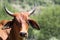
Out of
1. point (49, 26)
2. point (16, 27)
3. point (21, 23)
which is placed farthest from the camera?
point (49, 26)

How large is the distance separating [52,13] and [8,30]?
4453 cm

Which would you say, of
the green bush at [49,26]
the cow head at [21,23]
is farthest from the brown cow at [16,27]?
the green bush at [49,26]

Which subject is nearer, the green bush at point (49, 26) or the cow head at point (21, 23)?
the cow head at point (21, 23)

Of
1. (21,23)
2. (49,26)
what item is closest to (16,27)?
(21,23)

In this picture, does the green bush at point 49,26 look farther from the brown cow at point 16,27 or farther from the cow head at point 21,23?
the cow head at point 21,23

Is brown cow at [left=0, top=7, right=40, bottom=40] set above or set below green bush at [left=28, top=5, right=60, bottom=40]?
above

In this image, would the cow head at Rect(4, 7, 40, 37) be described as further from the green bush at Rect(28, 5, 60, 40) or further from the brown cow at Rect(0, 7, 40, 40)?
the green bush at Rect(28, 5, 60, 40)

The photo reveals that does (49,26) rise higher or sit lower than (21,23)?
lower

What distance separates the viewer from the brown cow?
1104cm

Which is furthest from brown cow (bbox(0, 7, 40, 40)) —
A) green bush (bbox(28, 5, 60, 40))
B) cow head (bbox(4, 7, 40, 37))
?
green bush (bbox(28, 5, 60, 40))

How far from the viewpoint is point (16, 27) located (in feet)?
37.3

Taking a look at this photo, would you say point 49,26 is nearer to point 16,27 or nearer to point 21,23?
point 16,27

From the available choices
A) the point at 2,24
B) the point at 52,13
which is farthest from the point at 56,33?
the point at 2,24

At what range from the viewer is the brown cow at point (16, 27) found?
11.0 meters
